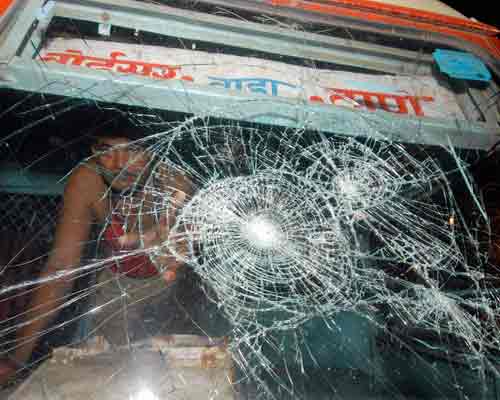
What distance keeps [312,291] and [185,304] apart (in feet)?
1.32

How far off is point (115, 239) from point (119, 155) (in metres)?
0.27

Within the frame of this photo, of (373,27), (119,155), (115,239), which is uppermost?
(373,27)

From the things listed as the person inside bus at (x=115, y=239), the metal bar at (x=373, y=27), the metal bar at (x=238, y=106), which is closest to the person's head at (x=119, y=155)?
the person inside bus at (x=115, y=239)

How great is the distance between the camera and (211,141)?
97 cm

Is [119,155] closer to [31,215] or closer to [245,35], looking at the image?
[31,215]

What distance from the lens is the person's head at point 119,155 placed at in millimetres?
934

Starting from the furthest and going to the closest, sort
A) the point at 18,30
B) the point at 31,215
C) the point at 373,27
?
the point at 373,27, the point at 31,215, the point at 18,30

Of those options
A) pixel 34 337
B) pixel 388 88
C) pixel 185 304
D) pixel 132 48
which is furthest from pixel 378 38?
pixel 34 337

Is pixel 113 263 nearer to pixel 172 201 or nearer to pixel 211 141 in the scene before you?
pixel 172 201

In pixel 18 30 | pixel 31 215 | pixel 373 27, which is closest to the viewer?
pixel 18 30

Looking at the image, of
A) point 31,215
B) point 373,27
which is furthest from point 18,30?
point 373,27

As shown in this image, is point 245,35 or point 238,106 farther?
point 245,35

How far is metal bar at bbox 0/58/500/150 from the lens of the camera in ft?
2.60

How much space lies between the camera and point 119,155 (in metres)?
0.94
